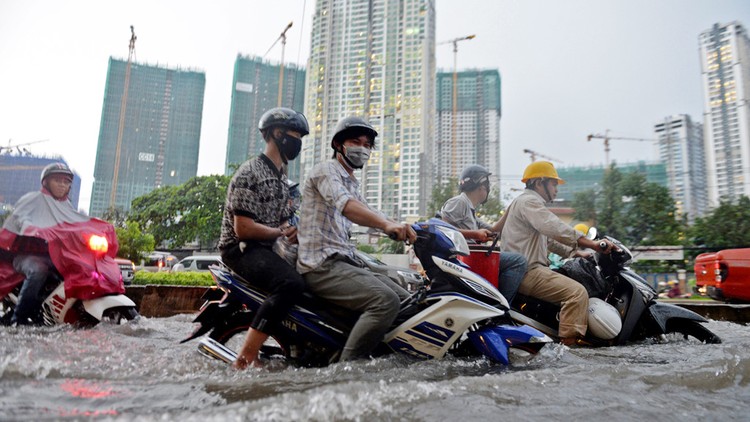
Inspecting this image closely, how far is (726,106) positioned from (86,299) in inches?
1737

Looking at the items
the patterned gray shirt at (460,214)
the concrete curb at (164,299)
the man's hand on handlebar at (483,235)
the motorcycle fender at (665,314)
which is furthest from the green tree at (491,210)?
the man's hand on handlebar at (483,235)

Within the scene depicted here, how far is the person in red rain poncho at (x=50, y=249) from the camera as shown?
4227 millimetres

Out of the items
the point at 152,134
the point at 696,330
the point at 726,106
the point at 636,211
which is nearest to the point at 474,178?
the point at 696,330

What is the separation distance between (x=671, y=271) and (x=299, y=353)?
814 inches

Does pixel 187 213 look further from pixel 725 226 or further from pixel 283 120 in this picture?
pixel 283 120

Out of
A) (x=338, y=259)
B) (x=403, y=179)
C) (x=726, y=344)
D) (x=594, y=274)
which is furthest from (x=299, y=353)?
(x=403, y=179)

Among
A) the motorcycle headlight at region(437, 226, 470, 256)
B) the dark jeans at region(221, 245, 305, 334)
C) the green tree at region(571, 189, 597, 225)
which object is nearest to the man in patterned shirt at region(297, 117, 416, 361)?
the dark jeans at region(221, 245, 305, 334)

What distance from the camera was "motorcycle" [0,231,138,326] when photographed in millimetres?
4262

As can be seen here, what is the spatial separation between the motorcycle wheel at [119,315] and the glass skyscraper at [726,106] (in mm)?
34544

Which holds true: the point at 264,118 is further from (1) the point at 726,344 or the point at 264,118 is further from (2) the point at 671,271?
(2) the point at 671,271

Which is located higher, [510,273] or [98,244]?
[98,244]

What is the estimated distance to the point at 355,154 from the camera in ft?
9.68

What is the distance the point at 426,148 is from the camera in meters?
61.5

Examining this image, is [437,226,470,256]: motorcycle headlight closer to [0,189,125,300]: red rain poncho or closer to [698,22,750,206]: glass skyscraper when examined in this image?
[0,189,125,300]: red rain poncho
